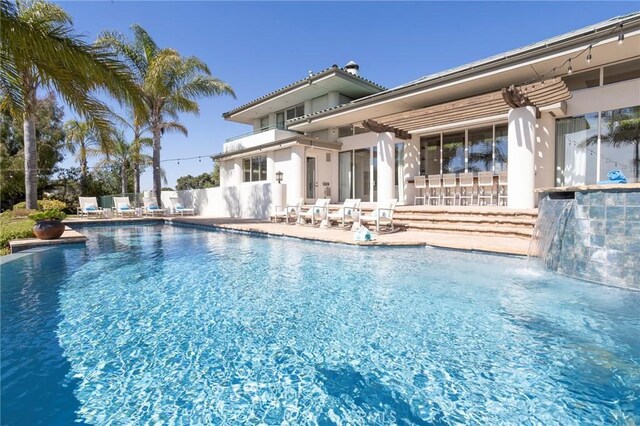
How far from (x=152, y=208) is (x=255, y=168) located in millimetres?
6647

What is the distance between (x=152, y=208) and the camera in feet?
63.5

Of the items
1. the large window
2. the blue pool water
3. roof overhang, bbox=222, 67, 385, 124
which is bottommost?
the blue pool water

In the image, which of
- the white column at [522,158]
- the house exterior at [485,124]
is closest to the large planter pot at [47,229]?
the house exterior at [485,124]

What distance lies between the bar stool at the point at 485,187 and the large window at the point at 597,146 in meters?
2.03

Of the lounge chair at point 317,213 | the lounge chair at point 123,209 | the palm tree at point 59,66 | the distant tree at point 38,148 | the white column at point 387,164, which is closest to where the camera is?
the palm tree at point 59,66

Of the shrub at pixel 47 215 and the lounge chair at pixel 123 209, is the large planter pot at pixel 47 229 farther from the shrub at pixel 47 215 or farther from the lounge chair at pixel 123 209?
the lounge chair at pixel 123 209

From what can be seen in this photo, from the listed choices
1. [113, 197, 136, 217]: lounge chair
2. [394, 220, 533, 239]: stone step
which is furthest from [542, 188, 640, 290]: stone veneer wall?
[113, 197, 136, 217]: lounge chair

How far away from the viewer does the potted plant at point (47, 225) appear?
30.3ft

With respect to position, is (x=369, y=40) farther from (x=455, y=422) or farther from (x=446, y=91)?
(x=455, y=422)

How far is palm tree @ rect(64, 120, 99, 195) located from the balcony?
1017cm

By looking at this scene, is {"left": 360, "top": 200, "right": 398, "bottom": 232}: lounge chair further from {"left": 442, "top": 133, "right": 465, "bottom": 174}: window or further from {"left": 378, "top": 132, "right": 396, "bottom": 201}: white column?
{"left": 442, "top": 133, "right": 465, "bottom": 174}: window

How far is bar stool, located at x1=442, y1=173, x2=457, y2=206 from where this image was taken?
1268cm

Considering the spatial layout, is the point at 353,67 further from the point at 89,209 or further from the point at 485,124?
the point at 89,209

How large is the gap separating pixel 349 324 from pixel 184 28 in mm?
15630
